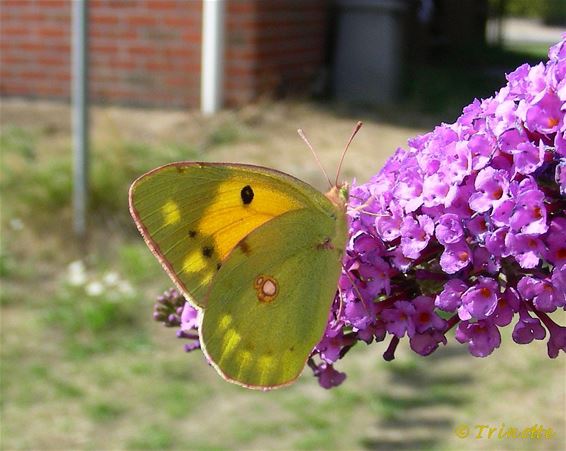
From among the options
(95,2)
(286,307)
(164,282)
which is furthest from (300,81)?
(286,307)

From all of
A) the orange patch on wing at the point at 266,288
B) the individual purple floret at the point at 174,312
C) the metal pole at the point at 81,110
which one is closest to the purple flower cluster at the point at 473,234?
the orange patch on wing at the point at 266,288

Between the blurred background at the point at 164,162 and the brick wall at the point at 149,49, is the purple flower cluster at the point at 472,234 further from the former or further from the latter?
the brick wall at the point at 149,49

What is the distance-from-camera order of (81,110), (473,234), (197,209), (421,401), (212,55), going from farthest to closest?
(212,55)
(81,110)
(421,401)
(197,209)
(473,234)

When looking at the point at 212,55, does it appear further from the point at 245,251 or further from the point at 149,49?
the point at 245,251

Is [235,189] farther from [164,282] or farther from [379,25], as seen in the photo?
[379,25]

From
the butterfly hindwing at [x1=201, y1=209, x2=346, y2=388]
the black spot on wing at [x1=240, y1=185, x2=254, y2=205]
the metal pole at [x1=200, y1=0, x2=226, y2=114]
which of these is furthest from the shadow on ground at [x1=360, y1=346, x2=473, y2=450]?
the metal pole at [x1=200, y1=0, x2=226, y2=114]

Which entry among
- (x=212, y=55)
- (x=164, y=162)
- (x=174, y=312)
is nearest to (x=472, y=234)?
(x=174, y=312)
